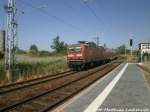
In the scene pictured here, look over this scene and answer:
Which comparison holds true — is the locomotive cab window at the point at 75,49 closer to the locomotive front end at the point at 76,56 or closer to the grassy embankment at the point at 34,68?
the locomotive front end at the point at 76,56

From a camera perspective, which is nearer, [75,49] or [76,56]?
[76,56]

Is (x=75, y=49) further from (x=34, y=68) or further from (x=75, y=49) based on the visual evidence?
(x=34, y=68)

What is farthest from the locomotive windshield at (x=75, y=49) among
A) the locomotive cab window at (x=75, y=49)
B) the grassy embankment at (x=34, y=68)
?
the grassy embankment at (x=34, y=68)

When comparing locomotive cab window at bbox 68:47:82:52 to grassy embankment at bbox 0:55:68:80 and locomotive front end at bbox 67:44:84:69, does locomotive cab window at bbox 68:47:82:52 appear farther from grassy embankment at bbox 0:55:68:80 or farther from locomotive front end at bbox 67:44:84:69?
grassy embankment at bbox 0:55:68:80

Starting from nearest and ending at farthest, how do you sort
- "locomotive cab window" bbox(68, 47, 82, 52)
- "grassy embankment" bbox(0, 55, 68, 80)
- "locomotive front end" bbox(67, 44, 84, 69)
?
"grassy embankment" bbox(0, 55, 68, 80), "locomotive front end" bbox(67, 44, 84, 69), "locomotive cab window" bbox(68, 47, 82, 52)

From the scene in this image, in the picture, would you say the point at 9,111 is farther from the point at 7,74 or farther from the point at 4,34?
the point at 4,34

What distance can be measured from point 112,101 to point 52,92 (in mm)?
3980

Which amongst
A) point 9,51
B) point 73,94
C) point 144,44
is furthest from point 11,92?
point 144,44

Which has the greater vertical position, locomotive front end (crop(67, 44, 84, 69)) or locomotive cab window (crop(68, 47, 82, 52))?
locomotive cab window (crop(68, 47, 82, 52))

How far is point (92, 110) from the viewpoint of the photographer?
10.2 metres

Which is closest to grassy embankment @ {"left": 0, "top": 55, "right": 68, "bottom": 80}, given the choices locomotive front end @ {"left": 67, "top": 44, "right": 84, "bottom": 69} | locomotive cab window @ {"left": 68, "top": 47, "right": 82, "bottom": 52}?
locomotive front end @ {"left": 67, "top": 44, "right": 84, "bottom": 69}

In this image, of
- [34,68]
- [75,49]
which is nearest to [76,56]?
[75,49]

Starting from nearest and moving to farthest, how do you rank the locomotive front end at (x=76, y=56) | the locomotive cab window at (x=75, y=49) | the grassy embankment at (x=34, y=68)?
1. the grassy embankment at (x=34, y=68)
2. the locomotive front end at (x=76, y=56)
3. the locomotive cab window at (x=75, y=49)

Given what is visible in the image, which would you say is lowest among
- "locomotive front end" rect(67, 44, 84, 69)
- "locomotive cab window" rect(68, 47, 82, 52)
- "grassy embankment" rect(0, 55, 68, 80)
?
"grassy embankment" rect(0, 55, 68, 80)
